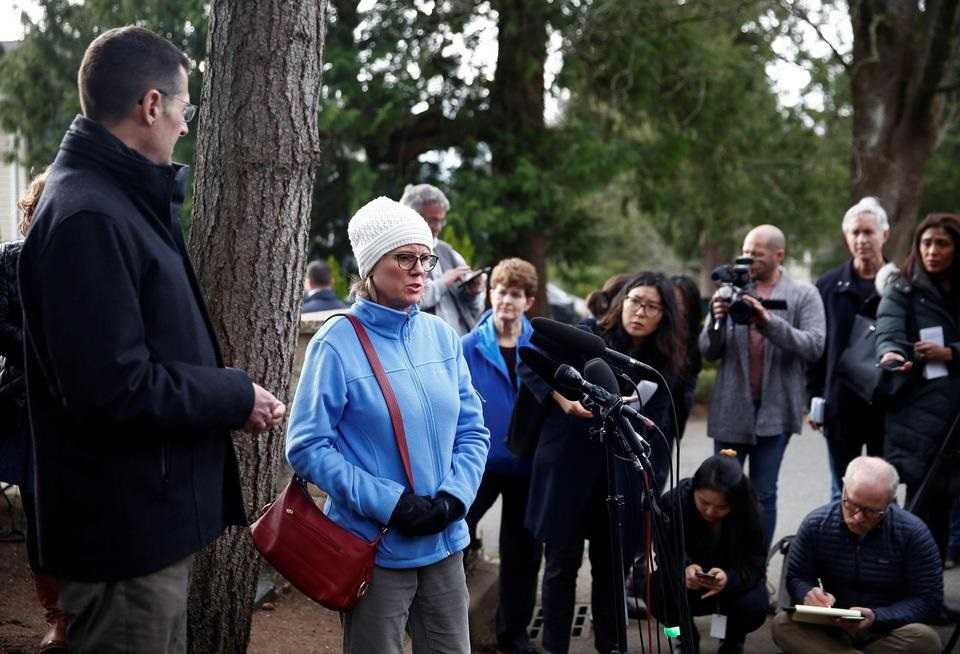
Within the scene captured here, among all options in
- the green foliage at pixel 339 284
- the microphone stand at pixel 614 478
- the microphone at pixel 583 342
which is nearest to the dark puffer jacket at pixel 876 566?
the microphone stand at pixel 614 478

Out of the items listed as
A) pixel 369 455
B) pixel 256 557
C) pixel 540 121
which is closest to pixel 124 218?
pixel 369 455

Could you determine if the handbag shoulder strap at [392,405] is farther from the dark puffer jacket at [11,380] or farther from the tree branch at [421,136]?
the tree branch at [421,136]

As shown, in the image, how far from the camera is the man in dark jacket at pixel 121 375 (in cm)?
269

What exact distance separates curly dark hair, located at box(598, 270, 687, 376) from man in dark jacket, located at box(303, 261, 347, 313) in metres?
4.56

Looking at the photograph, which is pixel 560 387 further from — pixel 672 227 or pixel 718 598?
pixel 672 227

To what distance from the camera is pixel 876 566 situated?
5535 mm

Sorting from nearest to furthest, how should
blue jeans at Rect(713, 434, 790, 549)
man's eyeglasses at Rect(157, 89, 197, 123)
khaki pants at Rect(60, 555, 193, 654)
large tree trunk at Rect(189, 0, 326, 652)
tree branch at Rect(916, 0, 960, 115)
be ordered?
khaki pants at Rect(60, 555, 193, 654) → man's eyeglasses at Rect(157, 89, 197, 123) → large tree trunk at Rect(189, 0, 326, 652) → blue jeans at Rect(713, 434, 790, 549) → tree branch at Rect(916, 0, 960, 115)

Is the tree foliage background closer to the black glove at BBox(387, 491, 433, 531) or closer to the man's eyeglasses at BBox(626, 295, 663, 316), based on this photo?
the man's eyeglasses at BBox(626, 295, 663, 316)

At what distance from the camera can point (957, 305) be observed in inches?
250

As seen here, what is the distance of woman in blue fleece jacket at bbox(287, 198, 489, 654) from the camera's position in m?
3.41

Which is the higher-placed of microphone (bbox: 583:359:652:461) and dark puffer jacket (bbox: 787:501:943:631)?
microphone (bbox: 583:359:652:461)

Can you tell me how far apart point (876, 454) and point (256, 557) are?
4172mm

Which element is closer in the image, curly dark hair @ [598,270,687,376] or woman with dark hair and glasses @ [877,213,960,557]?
curly dark hair @ [598,270,687,376]

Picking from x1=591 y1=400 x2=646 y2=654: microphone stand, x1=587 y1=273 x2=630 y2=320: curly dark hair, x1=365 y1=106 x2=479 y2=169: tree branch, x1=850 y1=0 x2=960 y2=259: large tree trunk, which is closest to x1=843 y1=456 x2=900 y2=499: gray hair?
x1=587 y1=273 x2=630 y2=320: curly dark hair
